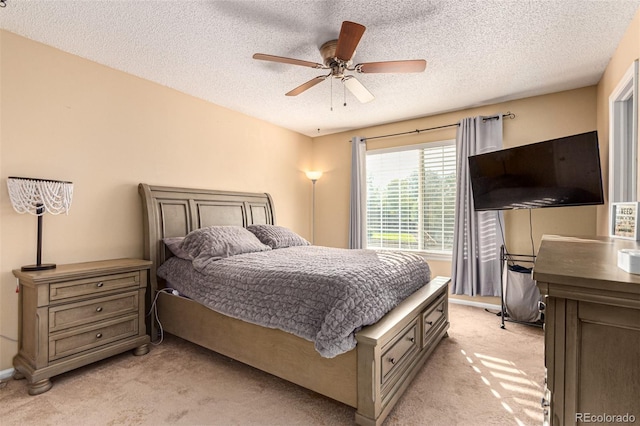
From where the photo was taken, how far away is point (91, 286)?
7.72ft

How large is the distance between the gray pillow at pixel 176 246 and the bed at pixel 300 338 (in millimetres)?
82

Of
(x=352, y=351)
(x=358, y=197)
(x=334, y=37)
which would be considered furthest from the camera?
(x=358, y=197)

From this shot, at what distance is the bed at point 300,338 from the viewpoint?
1.71 metres

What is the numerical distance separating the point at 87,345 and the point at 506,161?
421cm

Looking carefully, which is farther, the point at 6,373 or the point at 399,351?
the point at 6,373

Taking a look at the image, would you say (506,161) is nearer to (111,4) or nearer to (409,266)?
(409,266)

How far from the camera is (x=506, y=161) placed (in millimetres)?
3223

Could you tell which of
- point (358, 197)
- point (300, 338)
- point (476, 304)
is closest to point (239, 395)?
point (300, 338)

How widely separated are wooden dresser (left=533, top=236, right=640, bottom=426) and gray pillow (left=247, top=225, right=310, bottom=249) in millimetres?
2927

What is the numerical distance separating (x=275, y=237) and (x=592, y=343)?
3.09 m

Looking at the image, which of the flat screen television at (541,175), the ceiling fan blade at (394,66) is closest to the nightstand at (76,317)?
the ceiling fan blade at (394,66)

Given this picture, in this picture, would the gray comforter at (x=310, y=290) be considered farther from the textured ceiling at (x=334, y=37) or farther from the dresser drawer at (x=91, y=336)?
the textured ceiling at (x=334, y=37)

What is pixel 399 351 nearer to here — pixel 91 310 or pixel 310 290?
pixel 310 290

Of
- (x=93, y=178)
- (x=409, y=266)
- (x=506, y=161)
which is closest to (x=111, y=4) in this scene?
(x=93, y=178)
